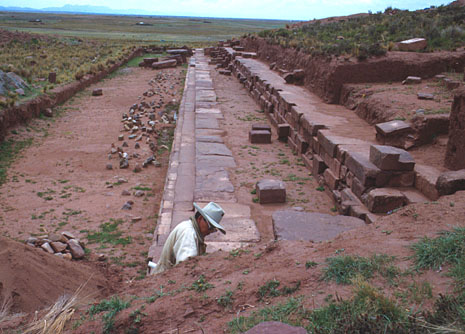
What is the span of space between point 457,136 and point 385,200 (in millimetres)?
1653

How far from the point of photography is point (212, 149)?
10586 mm

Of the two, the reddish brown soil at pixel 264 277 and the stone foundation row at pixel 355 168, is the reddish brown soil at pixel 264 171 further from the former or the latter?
the reddish brown soil at pixel 264 277

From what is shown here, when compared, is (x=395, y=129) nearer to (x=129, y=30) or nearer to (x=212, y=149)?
(x=212, y=149)

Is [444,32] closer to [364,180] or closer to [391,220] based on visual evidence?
[364,180]

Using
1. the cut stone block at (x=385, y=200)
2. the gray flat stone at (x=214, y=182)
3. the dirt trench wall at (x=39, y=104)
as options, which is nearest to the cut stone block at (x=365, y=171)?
the cut stone block at (x=385, y=200)

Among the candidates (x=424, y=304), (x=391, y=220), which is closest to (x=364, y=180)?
(x=391, y=220)

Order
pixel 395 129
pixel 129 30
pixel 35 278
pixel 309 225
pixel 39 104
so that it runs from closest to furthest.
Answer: pixel 35 278
pixel 309 225
pixel 395 129
pixel 39 104
pixel 129 30

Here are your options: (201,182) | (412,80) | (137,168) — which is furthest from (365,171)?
(412,80)

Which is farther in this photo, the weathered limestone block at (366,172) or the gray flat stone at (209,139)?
the gray flat stone at (209,139)

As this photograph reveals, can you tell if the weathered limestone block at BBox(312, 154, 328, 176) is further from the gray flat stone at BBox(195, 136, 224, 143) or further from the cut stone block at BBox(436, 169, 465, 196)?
the cut stone block at BBox(436, 169, 465, 196)

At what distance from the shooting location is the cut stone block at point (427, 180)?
618cm

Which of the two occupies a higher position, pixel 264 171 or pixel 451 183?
pixel 451 183

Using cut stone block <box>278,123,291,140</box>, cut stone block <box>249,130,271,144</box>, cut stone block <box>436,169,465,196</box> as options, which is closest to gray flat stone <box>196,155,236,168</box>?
cut stone block <box>249,130,271,144</box>

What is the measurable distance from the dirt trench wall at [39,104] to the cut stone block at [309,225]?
8930mm
